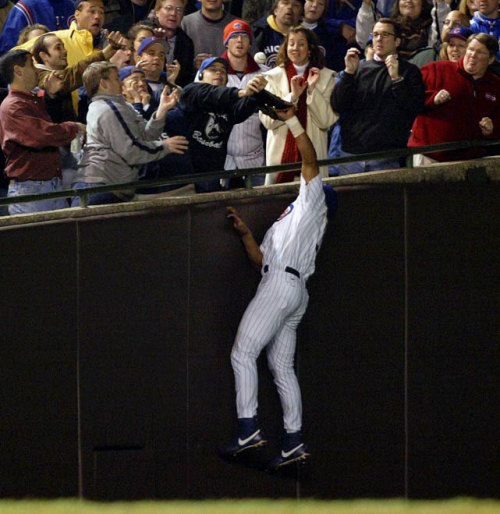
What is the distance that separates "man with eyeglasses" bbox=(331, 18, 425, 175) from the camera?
9.83m

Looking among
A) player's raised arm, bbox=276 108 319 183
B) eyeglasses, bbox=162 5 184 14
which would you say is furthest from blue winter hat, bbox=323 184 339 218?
eyeglasses, bbox=162 5 184 14

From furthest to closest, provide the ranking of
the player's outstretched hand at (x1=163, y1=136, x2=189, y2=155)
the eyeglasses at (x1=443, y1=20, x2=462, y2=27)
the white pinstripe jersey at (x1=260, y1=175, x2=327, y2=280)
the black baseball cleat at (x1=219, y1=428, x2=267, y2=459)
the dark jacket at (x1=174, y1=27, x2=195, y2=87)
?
the dark jacket at (x1=174, y1=27, x2=195, y2=87) → the eyeglasses at (x1=443, y1=20, x2=462, y2=27) → the player's outstretched hand at (x1=163, y1=136, x2=189, y2=155) → the black baseball cleat at (x1=219, y1=428, x2=267, y2=459) → the white pinstripe jersey at (x1=260, y1=175, x2=327, y2=280)

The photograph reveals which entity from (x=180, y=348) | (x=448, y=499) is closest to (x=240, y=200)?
(x=180, y=348)

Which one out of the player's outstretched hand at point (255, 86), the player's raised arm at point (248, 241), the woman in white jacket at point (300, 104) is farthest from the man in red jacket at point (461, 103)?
the player's raised arm at point (248, 241)

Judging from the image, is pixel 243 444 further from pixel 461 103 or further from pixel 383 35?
pixel 383 35

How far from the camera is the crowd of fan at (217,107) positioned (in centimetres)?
955

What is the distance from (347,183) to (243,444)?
201 cm

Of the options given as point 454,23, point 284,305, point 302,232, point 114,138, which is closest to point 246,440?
point 284,305

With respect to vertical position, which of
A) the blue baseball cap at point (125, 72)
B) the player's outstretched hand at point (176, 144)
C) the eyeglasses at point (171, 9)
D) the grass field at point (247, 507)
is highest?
the eyeglasses at point (171, 9)

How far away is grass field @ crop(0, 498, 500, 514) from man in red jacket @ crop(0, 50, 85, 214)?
2101 millimetres

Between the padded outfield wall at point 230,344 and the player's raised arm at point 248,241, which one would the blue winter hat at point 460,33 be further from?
the player's raised arm at point 248,241

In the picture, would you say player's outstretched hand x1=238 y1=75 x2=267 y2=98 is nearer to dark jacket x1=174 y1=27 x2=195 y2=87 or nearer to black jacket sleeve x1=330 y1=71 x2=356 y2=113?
black jacket sleeve x1=330 y1=71 x2=356 y2=113

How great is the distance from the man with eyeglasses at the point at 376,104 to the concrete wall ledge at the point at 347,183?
0.80 ft

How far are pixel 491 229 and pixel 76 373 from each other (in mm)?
3158
